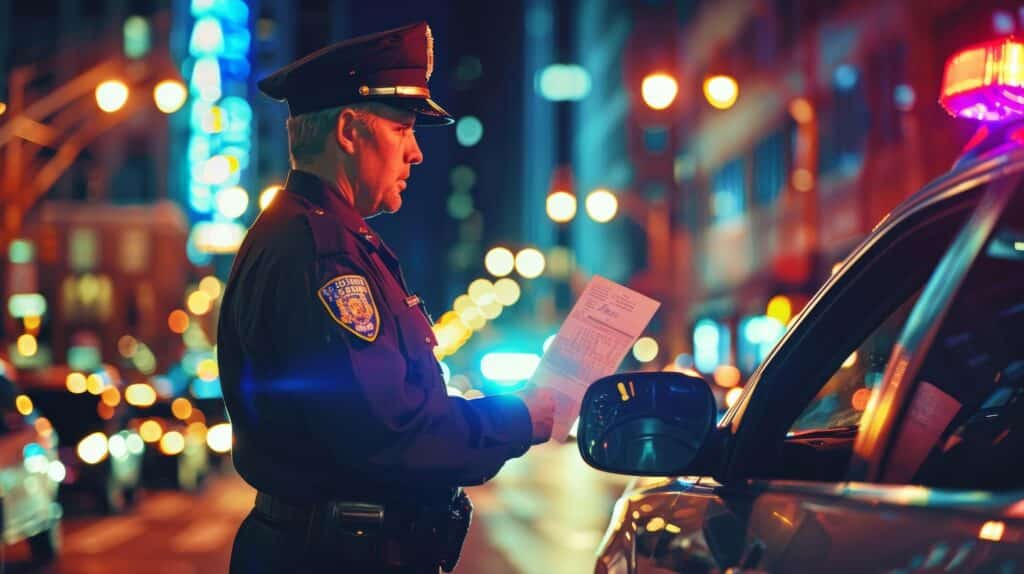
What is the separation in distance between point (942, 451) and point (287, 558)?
1398mm

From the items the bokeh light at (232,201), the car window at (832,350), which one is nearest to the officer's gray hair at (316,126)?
the car window at (832,350)

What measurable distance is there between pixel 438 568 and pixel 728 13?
47.8m

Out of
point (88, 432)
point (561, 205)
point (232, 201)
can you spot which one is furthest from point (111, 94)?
point (232, 201)

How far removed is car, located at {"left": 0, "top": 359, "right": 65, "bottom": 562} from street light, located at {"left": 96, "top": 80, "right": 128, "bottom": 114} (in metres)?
9.43

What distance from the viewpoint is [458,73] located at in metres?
189

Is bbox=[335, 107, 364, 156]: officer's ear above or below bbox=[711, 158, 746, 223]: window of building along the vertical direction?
below

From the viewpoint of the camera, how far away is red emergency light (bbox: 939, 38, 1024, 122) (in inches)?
106

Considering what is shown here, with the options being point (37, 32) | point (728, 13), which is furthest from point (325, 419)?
point (37, 32)

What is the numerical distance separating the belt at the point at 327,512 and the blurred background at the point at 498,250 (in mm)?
769

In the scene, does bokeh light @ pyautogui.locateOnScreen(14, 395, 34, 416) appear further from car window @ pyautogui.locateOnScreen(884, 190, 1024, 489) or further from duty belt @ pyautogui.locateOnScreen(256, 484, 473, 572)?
car window @ pyautogui.locateOnScreen(884, 190, 1024, 489)

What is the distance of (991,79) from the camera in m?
2.71

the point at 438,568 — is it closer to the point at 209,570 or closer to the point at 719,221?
the point at 209,570

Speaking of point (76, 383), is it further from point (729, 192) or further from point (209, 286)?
point (209, 286)

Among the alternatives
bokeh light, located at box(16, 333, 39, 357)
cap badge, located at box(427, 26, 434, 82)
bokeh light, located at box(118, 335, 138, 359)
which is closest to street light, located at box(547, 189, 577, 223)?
cap badge, located at box(427, 26, 434, 82)
